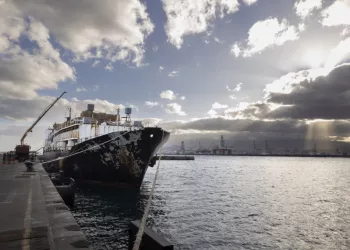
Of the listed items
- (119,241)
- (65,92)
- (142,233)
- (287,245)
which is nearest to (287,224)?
(287,245)

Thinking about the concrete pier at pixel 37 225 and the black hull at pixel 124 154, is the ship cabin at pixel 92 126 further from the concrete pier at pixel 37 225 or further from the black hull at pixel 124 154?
the concrete pier at pixel 37 225

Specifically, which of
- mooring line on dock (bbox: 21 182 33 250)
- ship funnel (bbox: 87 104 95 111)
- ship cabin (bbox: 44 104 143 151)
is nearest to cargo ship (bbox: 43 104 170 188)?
ship cabin (bbox: 44 104 143 151)

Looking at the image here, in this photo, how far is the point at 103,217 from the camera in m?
17.2

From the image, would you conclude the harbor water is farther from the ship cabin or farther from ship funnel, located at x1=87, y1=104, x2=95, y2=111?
ship funnel, located at x1=87, y1=104, x2=95, y2=111

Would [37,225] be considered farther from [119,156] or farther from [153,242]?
[119,156]

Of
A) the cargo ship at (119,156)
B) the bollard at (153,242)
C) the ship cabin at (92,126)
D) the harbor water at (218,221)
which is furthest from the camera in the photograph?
the ship cabin at (92,126)

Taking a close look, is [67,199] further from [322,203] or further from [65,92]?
[65,92]

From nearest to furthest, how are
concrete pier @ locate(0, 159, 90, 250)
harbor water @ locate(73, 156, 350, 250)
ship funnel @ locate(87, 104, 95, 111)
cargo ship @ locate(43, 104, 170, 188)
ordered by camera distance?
1. concrete pier @ locate(0, 159, 90, 250)
2. harbor water @ locate(73, 156, 350, 250)
3. cargo ship @ locate(43, 104, 170, 188)
4. ship funnel @ locate(87, 104, 95, 111)

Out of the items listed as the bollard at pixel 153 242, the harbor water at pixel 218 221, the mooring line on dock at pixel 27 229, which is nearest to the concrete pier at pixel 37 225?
the mooring line on dock at pixel 27 229

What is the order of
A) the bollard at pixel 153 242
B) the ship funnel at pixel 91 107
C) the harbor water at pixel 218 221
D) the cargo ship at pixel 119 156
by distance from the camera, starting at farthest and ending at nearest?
the ship funnel at pixel 91 107
the cargo ship at pixel 119 156
the harbor water at pixel 218 221
the bollard at pixel 153 242

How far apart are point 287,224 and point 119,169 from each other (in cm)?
1776

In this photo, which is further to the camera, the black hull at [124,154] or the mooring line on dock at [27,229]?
the black hull at [124,154]

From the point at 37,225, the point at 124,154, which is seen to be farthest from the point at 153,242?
the point at 124,154

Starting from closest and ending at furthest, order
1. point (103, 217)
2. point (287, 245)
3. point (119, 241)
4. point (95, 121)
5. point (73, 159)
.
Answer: point (119, 241) → point (287, 245) → point (103, 217) → point (73, 159) → point (95, 121)
